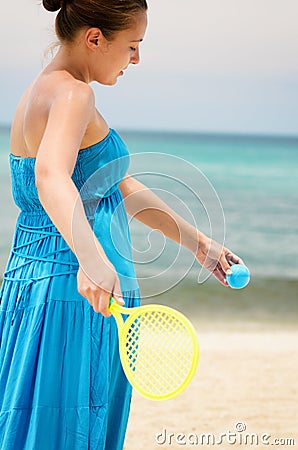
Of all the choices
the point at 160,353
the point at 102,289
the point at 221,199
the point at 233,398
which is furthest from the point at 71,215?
the point at 221,199

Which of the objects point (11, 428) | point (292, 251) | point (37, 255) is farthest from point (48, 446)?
point (292, 251)

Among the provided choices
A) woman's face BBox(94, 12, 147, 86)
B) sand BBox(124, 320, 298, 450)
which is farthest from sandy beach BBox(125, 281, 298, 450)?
woman's face BBox(94, 12, 147, 86)

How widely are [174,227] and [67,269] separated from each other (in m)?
0.25

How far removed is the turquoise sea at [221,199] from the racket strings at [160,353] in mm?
81

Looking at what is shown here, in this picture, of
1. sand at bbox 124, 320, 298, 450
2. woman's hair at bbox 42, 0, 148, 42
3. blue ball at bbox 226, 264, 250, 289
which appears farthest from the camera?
sand at bbox 124, 320, 298, 450

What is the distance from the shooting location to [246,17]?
48.1 ft

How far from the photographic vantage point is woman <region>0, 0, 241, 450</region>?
1.52m

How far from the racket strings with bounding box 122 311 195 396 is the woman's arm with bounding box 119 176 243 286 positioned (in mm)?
298

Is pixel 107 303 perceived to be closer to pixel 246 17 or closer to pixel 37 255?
pixel 37 255

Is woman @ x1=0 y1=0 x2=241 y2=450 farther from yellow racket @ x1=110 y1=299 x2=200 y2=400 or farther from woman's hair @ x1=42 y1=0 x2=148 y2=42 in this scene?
yellow racket @ x1=110 y1=299 x2=200 y2=400

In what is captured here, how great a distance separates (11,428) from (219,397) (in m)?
2.09

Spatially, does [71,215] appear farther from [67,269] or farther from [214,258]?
[214,258]

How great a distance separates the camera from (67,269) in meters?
1.60

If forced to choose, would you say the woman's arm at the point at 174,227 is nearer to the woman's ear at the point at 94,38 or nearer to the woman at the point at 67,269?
the woman at the point at 67,269
